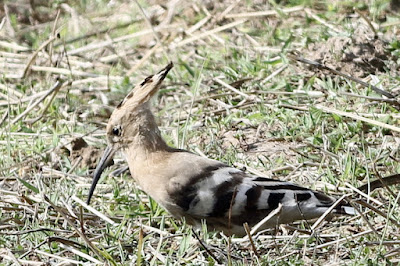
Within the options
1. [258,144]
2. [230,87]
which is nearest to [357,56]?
[230,87]

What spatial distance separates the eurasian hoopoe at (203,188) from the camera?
3.66m

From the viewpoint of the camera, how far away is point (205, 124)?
4.96 m

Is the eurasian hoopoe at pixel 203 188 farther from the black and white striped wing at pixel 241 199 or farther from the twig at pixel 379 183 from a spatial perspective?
the twig at pixel 379 183

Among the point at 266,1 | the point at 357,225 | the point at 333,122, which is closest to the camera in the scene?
the point at 357,225

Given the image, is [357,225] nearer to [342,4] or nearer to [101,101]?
[101,101]

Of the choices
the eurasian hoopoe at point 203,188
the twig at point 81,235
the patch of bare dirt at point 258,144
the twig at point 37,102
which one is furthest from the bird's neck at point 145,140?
the twig at point 37,102

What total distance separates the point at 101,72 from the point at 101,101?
61cm

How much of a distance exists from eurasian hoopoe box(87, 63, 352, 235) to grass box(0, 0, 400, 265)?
0.11 m

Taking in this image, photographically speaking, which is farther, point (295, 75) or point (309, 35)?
point (309, 35)

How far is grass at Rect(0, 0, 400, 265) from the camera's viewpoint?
3463 mm

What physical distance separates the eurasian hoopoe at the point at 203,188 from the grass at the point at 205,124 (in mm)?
110

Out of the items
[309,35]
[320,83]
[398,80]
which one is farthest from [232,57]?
[398,80]

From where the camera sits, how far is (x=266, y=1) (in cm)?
669

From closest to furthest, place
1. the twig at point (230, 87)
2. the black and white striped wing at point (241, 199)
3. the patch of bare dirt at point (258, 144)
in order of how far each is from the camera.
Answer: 1. the black and white striped wing at point (241, 199)
2. the patch of bare dirt at point (258, 144)
3. the twig at point (230, 87)
